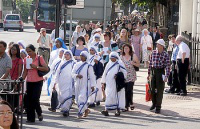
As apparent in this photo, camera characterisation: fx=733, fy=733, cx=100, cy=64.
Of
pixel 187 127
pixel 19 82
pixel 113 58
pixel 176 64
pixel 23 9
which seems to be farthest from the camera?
pixel 23 9

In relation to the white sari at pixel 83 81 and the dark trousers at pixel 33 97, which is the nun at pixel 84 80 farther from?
the dark trousers at pixel 33 97

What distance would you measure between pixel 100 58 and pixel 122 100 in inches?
78.9

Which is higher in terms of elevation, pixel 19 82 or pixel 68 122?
pixel 19 82

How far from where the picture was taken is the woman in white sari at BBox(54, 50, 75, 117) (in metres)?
15.9

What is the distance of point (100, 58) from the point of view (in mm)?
17875

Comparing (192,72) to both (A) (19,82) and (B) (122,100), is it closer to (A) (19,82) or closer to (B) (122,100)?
(B) (122,100)

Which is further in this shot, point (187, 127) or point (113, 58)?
point (113, 58)

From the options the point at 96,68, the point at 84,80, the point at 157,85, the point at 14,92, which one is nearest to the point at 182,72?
the point at 96,68

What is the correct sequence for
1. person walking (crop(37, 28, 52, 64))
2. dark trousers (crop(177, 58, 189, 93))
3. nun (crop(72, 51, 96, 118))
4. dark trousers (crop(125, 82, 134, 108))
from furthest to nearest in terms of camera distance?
1. person walking (crop(37, 28, 52, 64))
2. dark trousers (crop(177, 58, 189, 93))
3. dark trousers (crop(125, 82, 134, 108))
4. nun (crop(72, 51, 96, 118))

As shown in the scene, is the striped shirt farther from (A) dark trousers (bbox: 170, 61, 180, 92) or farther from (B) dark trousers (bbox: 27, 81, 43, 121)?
(A) dark trousers (bbox: 170, 61, 180, 92)

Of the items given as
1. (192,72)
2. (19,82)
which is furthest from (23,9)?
(19,82)

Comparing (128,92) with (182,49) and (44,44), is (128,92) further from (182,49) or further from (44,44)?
(44,44)

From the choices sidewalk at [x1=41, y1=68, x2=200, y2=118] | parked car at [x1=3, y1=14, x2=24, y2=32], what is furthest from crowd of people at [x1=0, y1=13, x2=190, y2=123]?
parked car at [x1=3, y1=14, x2=24, y2=32]

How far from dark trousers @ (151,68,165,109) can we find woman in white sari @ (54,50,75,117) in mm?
1865
